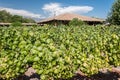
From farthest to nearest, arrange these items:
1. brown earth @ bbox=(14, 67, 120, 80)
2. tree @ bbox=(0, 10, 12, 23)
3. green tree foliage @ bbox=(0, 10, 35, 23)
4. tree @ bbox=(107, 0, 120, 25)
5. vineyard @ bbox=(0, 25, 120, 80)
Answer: tree @ bbox=(0, 10, 12, 23) → green tree foliage @ bbox=(0, 10, 35, 23) → tree @ bbox=(107, 0, 120, 25) → brown earth @ bbox=(14, 67, 120, 80) → vineyard @ bbox=(0, 25, 120, 80)

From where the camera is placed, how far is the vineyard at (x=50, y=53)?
477 centimetres

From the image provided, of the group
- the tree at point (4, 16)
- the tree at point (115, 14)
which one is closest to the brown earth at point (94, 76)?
the tree at point (115, 14)

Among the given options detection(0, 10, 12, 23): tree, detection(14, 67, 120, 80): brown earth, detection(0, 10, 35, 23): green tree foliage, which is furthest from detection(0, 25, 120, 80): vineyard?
detection(0, 10, 12, 23): tree

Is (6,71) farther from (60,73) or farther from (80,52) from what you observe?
(80,52)

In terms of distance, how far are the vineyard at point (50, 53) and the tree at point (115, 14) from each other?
30.0 metres

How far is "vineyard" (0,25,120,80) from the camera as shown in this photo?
188 inches

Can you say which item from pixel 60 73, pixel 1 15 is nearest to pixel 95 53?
pixel 60 73

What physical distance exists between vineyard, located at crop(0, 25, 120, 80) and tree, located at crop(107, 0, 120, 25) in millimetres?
30032

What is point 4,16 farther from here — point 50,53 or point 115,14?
point 50,53

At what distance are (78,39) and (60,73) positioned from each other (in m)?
0.93

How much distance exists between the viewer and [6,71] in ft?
16.7

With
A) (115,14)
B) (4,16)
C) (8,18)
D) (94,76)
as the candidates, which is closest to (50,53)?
(94,76)

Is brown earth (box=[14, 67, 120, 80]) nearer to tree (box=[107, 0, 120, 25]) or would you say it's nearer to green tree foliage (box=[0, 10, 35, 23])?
tree (box=[107, 0, 120, 25])

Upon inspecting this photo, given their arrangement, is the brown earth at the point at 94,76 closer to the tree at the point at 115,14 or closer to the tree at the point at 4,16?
the tree at the point at 115,14
